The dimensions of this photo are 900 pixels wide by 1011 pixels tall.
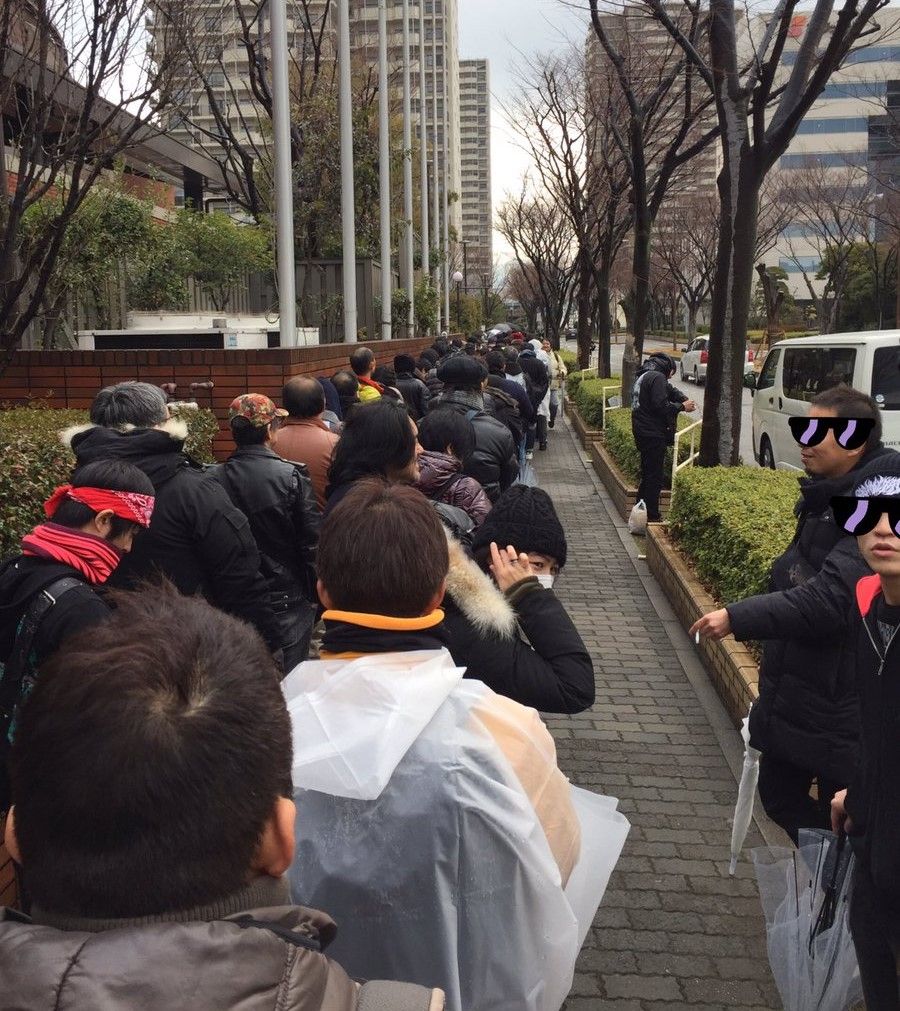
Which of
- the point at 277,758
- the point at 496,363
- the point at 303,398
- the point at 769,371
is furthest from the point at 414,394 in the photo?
the point at 277,758

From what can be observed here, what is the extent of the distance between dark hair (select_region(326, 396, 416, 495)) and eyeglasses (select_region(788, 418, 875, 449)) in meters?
1.40

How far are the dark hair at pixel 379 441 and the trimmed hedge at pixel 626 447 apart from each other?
7.05 metres

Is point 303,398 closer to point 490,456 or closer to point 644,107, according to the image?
point 490,456

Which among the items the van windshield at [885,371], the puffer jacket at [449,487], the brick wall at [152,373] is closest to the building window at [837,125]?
the van windshield at [885,371]

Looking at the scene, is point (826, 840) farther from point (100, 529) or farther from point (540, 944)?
point (100, 529)

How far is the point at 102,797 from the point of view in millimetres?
1048

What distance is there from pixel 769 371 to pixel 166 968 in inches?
551

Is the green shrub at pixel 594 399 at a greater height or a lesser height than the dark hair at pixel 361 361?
lesser

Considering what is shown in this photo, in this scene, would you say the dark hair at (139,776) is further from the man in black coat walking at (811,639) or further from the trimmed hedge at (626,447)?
the trimmed hedge at (626,447)

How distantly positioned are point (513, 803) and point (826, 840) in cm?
154

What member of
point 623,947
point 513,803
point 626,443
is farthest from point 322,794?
point 626,443

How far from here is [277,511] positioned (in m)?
4.10

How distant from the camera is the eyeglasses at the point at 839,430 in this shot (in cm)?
328

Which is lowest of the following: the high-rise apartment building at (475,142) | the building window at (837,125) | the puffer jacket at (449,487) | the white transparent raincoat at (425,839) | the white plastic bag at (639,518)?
the white plastic bag at (639,518)
